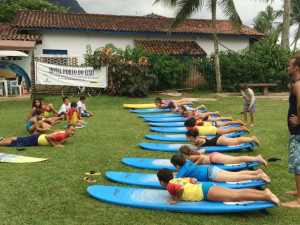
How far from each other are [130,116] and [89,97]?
4.88 meters

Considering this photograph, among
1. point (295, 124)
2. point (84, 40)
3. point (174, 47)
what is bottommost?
point (295, 124)

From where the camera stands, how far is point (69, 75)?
15.8 m

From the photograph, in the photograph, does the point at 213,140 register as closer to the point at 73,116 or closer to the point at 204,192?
the point at 204,192

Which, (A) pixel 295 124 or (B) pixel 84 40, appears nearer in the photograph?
(A) pixel 295 124

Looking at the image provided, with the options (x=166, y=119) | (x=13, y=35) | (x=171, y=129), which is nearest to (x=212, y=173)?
(x=171, y=129)

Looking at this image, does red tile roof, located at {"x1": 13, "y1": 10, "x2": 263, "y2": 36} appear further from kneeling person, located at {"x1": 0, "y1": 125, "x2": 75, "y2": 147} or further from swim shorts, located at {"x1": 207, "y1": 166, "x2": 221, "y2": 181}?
swim shorts, located at {"x1": 207, "y1": 166, "x2": 221, "y2": 181}

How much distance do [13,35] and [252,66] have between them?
45.5 feet

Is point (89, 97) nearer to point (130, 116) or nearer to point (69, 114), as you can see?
point (130, 116)

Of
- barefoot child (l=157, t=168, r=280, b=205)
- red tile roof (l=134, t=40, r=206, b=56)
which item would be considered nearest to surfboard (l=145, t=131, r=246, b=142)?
barefoot child (l=157, t=168, r=280, b=205)

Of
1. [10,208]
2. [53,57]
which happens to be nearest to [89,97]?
[53,57]

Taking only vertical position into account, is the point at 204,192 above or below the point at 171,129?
below

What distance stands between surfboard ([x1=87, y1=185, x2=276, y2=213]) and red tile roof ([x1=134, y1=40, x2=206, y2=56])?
15798 mm

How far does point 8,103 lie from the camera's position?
14273 mm

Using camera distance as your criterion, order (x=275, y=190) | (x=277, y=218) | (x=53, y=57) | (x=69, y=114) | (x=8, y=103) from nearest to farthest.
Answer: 1. (x=277, y=218)
2. (x=275, y=190)
3. (x=69, y=114)
4. (x=8, y=103)
5. (x=53, y=57)
